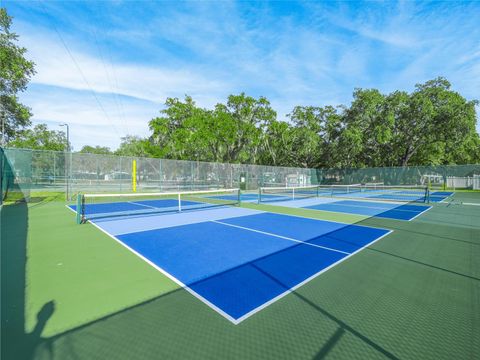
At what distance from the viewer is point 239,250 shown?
6184 mm

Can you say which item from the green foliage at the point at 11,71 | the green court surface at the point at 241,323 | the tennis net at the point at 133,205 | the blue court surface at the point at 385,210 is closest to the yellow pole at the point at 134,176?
the tennis net at the point at 133,205

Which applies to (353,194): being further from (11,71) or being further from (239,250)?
(11,71)

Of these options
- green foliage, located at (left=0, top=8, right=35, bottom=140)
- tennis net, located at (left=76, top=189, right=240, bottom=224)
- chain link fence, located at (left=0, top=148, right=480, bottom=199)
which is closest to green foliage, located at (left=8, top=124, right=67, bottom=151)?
green foliage, located at (left=0, top=8, right=35, bottom=140)

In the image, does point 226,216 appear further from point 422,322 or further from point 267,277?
point 422,322

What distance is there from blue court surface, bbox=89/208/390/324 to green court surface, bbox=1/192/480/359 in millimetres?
276

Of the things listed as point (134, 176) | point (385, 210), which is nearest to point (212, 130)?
point (134, 176)

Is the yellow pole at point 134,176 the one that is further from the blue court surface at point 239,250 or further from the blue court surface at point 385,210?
the blue court surface at point 385,210

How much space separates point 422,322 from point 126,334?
11.5 feet

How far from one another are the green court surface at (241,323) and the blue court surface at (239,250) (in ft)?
0.90

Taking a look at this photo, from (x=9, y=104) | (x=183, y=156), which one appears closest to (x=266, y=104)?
(x=183, y=156)

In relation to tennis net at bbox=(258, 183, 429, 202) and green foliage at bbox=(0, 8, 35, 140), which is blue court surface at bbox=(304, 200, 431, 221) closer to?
tennis net at bbox=(258, 183, 429, 202)

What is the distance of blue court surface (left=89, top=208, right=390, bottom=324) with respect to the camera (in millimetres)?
4004

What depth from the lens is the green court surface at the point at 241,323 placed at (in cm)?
271

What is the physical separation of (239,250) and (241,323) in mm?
3049
